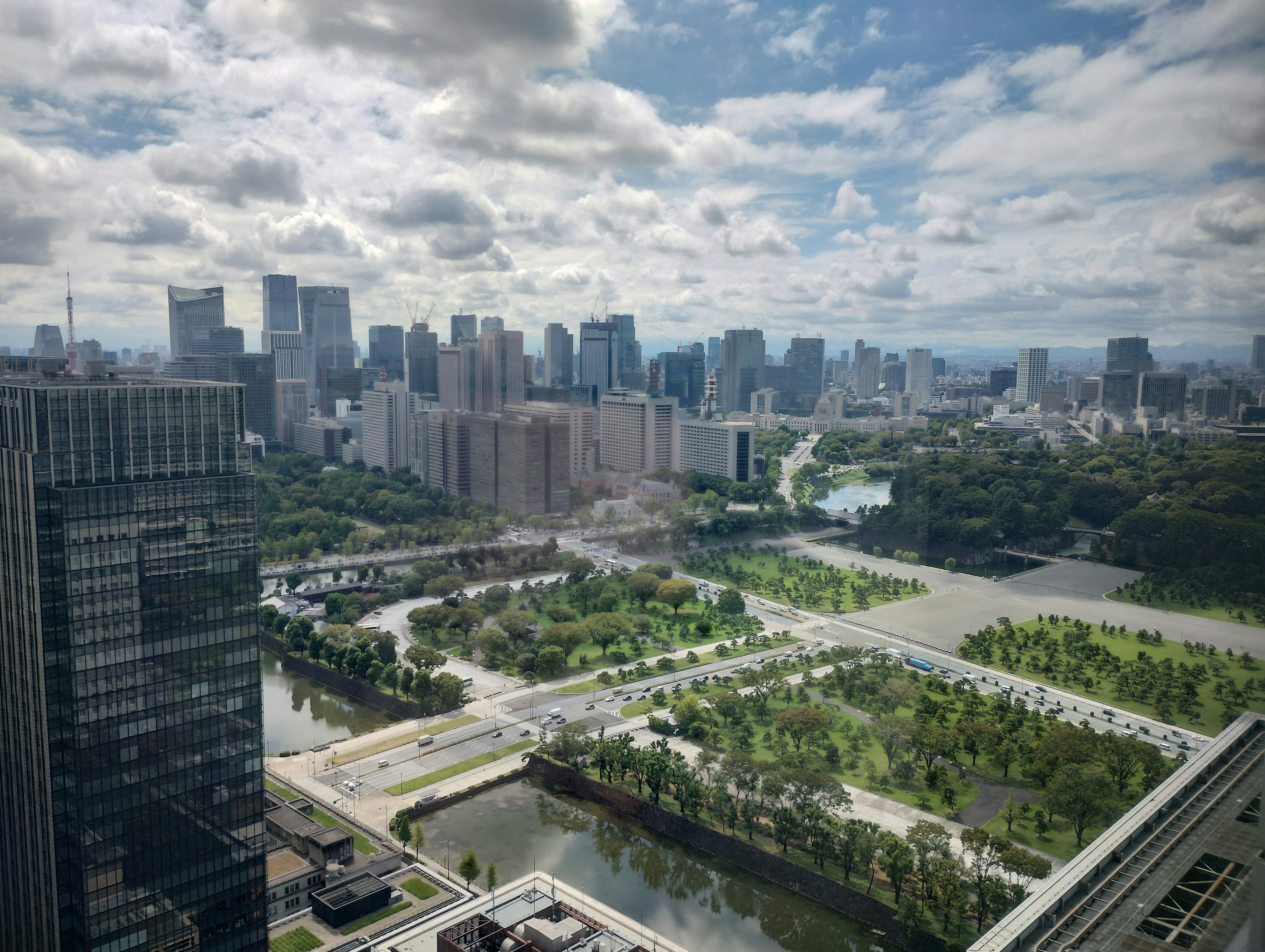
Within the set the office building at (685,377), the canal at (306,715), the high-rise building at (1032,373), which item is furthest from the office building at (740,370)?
the canal at (306,715)

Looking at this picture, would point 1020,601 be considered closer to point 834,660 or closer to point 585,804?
point 834,660

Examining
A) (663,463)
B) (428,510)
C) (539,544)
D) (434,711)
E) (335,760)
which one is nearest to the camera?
(335,760)

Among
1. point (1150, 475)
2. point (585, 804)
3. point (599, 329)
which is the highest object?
point (599, 329)

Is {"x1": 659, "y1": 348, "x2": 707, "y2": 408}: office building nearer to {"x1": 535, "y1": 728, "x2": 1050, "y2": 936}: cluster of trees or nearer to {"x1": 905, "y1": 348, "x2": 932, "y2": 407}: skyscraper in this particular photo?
{"x1": 905, "y1": 348, "x2": 932, "y2": 407}: skyscraper

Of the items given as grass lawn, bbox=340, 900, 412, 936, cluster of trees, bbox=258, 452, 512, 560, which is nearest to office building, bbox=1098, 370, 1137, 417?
cluster of trees, bbox=258, 452, 512, 560

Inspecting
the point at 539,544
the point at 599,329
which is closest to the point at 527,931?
the point at 539,544

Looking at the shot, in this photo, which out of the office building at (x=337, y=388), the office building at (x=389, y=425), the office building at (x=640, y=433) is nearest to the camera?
the office building at (x=640, y=433)

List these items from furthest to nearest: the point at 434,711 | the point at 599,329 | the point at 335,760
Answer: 1. the point at 599,329
2. the point at 434,711
3. the point at 335,760

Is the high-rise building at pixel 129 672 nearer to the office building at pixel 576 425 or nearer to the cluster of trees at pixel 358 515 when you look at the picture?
the cluster of trees at pixel 358 515
